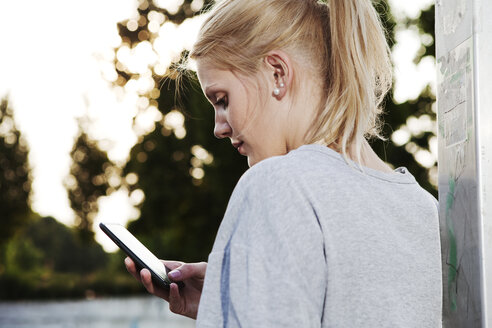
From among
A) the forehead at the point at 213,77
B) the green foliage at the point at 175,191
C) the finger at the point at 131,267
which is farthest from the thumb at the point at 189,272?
the green foliage at the point at 175,191

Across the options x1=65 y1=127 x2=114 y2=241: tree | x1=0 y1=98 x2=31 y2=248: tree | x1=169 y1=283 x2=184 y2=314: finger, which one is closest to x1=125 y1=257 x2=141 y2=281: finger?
x1=169 y1=283 x2=184 y2=314: finger

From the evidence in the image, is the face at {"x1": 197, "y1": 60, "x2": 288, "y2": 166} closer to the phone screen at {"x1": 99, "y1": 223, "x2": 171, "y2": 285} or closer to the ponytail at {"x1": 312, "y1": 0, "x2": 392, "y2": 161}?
the ponytail at {"x1": 312, "y1": 0, "x2": 392, "y2": 161}

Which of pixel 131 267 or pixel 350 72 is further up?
pixel 350 72

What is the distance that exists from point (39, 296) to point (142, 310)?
17.5m

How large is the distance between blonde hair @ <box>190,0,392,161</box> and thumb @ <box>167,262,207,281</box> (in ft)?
2.08

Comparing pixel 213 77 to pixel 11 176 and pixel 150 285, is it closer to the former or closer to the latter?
pixel 150 285

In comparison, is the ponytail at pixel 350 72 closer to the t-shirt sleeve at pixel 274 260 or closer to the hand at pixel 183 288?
the t-shirt sleeve at pixel 274 260

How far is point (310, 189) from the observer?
1281 millimetres

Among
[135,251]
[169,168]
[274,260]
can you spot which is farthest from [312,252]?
[169,168]

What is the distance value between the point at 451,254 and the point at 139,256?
3.16 ft

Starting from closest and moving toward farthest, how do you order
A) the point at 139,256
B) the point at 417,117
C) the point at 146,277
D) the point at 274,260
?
the point at 274,260 < the point at 146,277 < the point at 139,256 < the point at 417,117

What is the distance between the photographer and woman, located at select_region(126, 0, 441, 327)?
4.10 feet

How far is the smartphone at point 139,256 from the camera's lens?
2.04 m

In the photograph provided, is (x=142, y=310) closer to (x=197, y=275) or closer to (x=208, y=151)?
(x=208, y=151)
